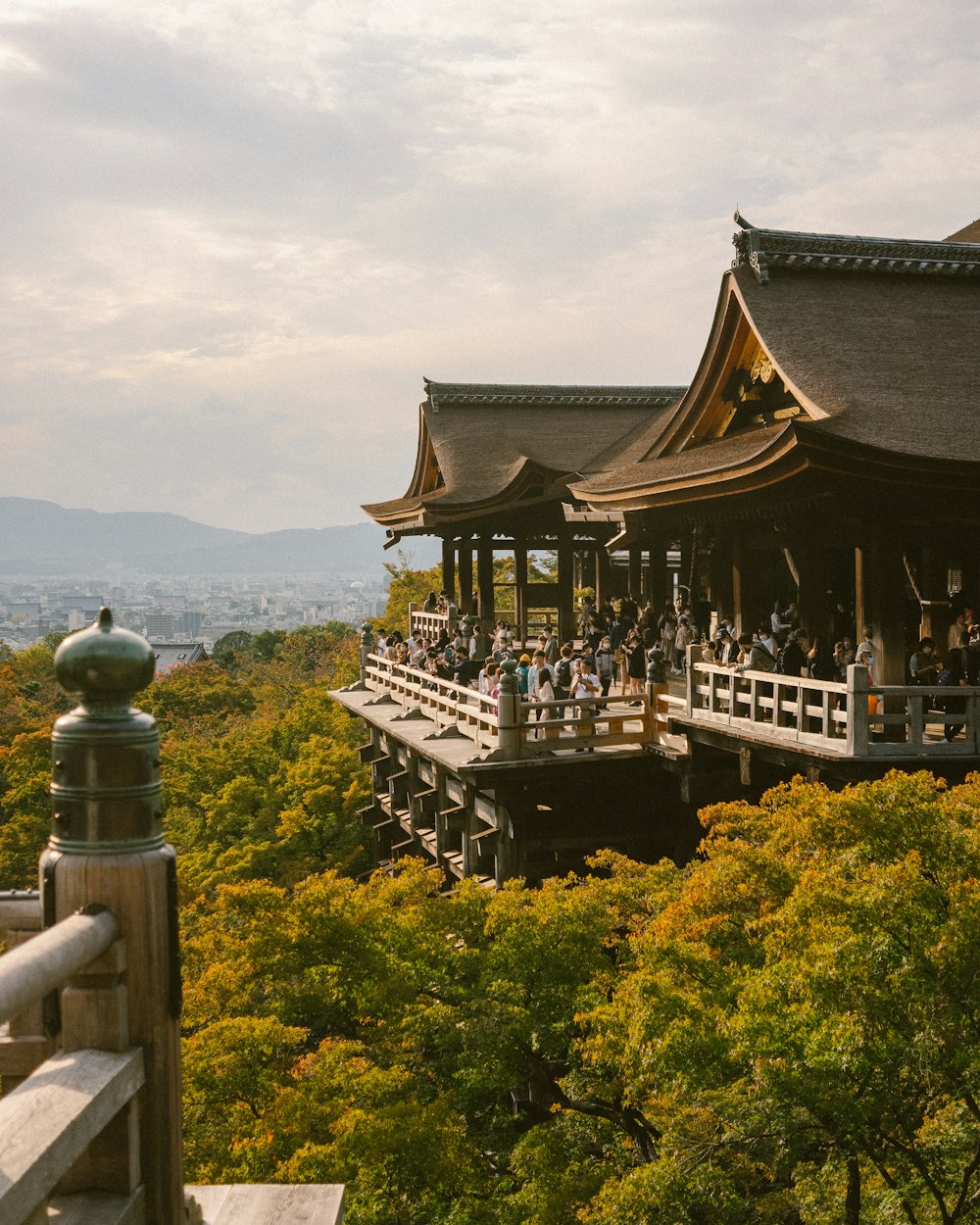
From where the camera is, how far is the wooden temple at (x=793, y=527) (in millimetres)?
11688

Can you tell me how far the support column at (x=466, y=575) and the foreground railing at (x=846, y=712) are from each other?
13607mm

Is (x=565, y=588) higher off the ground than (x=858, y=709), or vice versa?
(x=565, y=588)

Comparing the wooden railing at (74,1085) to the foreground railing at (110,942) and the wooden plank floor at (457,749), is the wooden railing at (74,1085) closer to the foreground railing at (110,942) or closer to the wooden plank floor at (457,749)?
the foreground railing at (110,942)

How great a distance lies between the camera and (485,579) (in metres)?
26.6

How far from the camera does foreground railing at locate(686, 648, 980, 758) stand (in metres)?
10.6

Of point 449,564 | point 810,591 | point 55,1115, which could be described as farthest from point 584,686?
point 449,564

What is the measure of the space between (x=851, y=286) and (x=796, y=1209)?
13415 mm

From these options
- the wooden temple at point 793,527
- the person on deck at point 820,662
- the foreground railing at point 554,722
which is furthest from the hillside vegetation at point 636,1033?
the person on deck at point 820,662

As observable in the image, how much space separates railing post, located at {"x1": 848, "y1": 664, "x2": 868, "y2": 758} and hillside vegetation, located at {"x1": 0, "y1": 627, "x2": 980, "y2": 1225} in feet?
3.70

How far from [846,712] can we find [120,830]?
9474 millimetres

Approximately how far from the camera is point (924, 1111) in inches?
226

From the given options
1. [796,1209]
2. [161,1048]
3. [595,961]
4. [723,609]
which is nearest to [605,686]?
[723,609]

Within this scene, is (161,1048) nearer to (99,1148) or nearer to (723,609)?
(99,1148)

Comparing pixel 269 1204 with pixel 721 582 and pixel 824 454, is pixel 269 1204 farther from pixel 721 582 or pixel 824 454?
pixel 721 582
